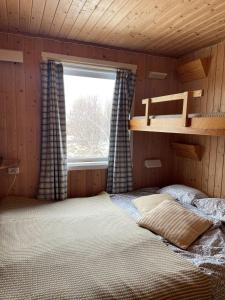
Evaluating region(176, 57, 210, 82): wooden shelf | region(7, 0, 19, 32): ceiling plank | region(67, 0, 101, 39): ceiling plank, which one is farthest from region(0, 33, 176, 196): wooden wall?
region(176, 57, 210, 82): wooden shelf

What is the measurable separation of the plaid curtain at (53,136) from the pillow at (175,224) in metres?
1.09

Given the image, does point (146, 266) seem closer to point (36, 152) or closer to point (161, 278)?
point (161, 278)

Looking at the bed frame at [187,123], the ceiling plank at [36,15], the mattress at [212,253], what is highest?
the ceiling plank at [36,15]

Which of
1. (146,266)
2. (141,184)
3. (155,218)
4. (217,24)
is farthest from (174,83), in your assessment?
(146,266)

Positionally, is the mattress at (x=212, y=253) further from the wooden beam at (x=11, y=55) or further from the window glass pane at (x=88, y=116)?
the wooden beam at (x=11, y=55)

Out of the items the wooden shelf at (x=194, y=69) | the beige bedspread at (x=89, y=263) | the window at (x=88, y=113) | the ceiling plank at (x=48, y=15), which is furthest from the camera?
the window at (x=88, y=113)

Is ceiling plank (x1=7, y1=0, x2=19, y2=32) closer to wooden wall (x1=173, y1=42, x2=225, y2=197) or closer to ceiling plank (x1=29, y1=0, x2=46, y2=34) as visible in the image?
ceiling plank (x1=29, y1=0, x2=46, y2=34)

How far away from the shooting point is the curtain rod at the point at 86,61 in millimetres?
2549

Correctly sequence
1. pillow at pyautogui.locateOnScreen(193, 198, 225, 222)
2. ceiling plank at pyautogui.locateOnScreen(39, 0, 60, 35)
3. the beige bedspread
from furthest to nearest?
1. pillow at pyautogui.locateOnScreen(193, 198, 225, 222)
2. ceiling plank at pyautogui.locateOnScreen(39, 0, 60, 35)
3. the beige bedspread

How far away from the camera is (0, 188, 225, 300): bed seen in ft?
4.15

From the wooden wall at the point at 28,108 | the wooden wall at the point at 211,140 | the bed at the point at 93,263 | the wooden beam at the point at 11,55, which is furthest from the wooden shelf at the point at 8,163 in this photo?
the wooden wall at the point at 211,140

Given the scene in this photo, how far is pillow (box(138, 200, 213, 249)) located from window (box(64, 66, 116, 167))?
3.69ft

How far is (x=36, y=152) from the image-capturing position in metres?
2.64

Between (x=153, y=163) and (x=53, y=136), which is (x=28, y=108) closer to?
(x=53, y=136)
